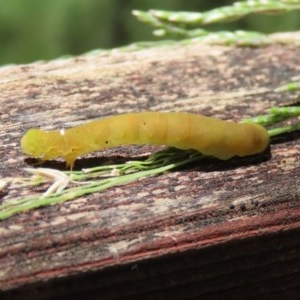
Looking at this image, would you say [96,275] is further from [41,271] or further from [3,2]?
[3,2]

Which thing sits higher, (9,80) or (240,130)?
(9,80)

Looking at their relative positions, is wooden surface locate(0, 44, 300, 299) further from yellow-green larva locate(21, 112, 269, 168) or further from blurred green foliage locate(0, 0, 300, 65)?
blurred green foliage locate(0, 0, 300, 65)

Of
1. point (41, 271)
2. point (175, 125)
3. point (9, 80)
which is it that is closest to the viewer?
point (41, 271)

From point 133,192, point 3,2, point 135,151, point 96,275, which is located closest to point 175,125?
point 135,151

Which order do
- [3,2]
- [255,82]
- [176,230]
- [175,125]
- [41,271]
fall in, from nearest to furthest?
[41,271]
[176,230]
[175,125]
[255,82]
[3,2]

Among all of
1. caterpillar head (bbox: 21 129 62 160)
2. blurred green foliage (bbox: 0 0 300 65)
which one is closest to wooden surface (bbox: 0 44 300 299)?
caterpillar head (bbox: 21 129 62 160)

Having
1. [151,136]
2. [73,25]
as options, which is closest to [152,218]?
[151,136]
